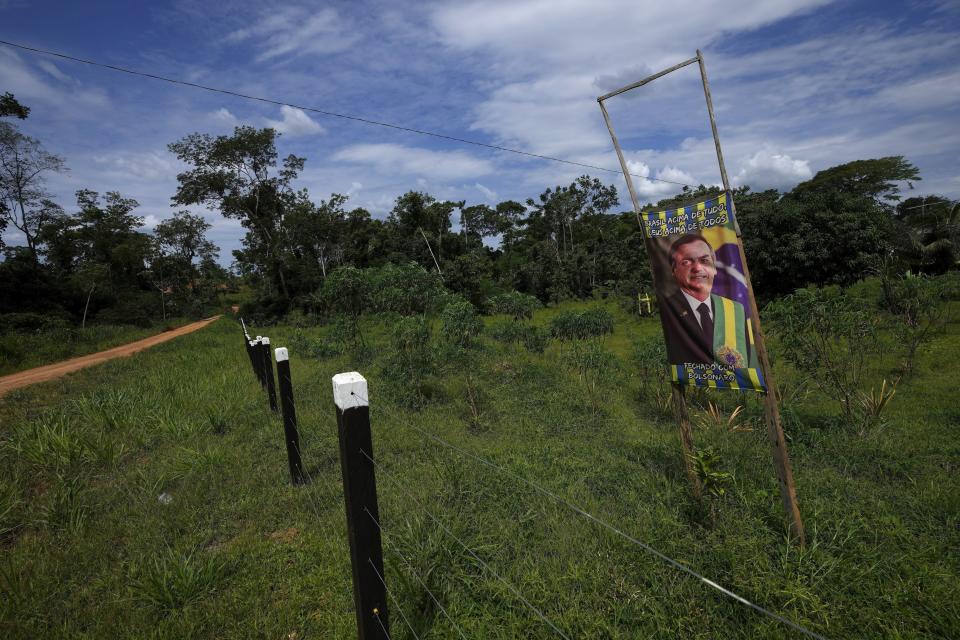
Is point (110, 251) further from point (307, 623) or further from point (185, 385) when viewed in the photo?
point (307, 623)

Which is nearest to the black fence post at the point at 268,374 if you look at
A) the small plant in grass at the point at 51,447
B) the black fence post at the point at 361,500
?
the small plant in grass at the point at 51,447

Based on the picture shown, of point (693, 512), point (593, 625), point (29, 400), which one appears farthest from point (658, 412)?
point (29, 400)

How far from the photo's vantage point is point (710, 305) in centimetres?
328

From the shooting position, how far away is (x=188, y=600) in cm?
255

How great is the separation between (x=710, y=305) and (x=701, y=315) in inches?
4.1

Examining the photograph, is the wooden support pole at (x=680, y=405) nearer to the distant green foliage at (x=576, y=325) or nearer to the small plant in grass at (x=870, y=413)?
the small plant in grass at (x=870, y=413)

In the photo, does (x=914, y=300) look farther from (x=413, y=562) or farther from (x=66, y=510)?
(x=66, y=510)

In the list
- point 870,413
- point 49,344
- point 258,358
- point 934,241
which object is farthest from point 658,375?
A: point 934,241

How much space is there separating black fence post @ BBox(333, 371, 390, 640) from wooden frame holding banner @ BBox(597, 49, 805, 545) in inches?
102

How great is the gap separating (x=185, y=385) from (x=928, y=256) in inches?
1124

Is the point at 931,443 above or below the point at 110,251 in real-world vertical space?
below

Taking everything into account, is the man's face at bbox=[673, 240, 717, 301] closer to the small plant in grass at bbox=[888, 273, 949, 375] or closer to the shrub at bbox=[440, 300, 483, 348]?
the shrub at bbox=[440, 300, 483, 348]

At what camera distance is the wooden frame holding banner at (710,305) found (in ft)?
10.1

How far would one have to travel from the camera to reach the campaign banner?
10.3 feet
